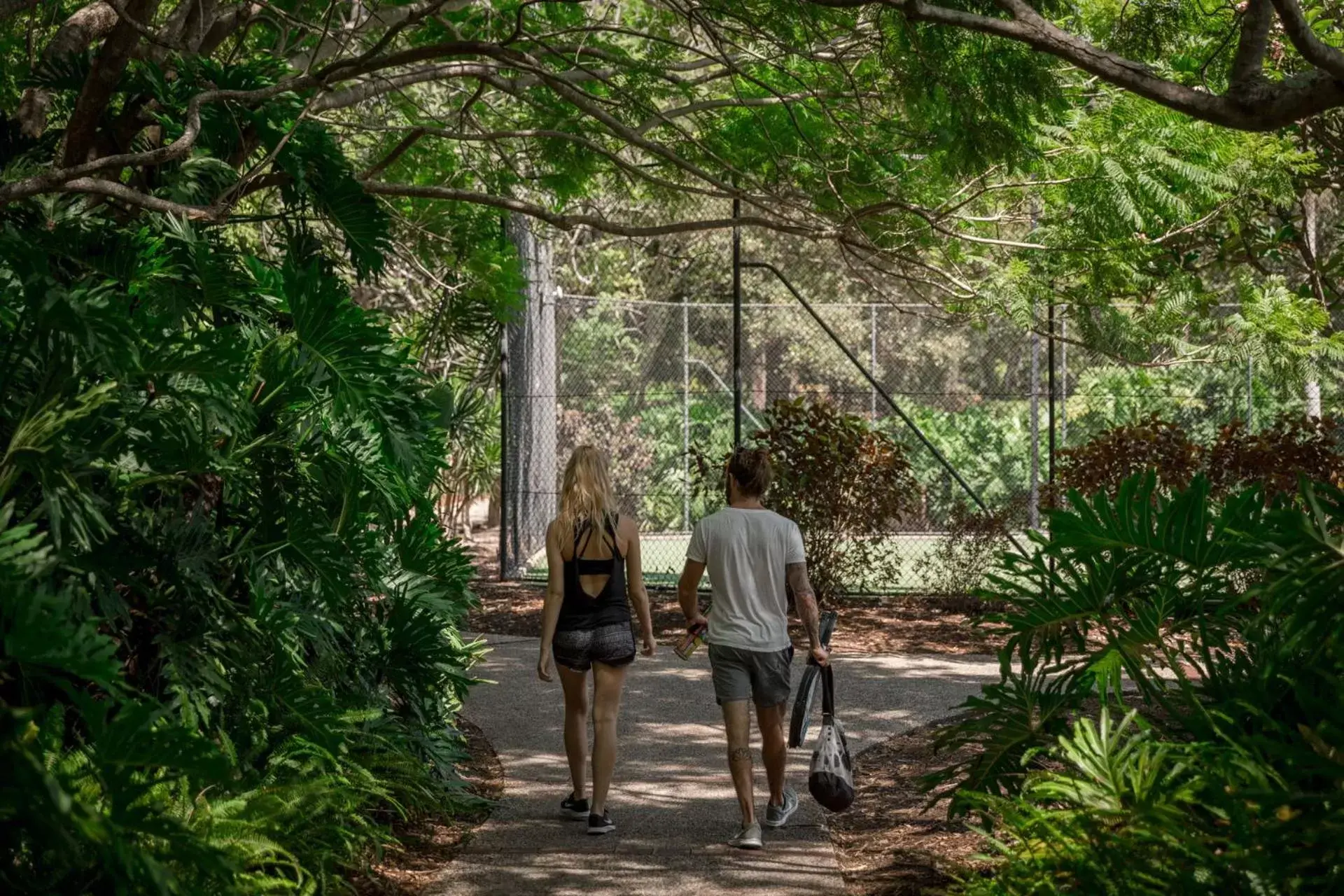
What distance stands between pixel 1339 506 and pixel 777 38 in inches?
201

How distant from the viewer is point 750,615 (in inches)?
249

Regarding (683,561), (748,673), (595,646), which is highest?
(595,646)

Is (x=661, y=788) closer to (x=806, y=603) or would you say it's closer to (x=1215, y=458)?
(x=806, y=603)

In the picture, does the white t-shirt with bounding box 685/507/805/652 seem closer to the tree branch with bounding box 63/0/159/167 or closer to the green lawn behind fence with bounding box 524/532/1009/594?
the tree branch with bounding box 63/0/159/167

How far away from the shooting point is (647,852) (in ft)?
20.3

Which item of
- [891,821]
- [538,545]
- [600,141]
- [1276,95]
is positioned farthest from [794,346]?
[1276,95]

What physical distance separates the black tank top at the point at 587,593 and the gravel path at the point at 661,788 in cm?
93

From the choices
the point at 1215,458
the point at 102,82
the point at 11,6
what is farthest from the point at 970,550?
the point at 11,6

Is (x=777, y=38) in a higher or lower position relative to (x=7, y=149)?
higher

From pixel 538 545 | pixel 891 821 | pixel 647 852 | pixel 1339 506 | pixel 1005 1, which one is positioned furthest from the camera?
pixel 538 545

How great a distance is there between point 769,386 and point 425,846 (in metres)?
25.9

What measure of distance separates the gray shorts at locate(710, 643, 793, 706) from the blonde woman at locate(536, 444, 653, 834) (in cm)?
41

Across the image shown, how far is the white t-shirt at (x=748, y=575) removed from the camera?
633 centimetres

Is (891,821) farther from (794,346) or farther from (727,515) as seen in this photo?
(794,346)
